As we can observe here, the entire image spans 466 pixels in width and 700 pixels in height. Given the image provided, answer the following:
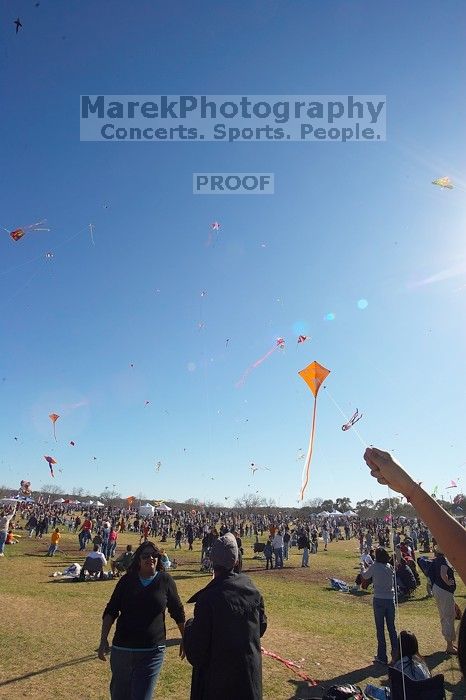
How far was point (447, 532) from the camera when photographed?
5.47 ft

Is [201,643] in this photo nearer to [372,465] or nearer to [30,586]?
[372,465]

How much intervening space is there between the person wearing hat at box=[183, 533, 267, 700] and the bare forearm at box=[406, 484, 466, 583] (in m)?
1.99

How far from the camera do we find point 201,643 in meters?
3.07

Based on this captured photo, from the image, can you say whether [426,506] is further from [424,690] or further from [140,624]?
[424,690]

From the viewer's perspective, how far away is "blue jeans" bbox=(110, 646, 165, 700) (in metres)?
4.02

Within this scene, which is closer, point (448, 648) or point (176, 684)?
point (176, 684)

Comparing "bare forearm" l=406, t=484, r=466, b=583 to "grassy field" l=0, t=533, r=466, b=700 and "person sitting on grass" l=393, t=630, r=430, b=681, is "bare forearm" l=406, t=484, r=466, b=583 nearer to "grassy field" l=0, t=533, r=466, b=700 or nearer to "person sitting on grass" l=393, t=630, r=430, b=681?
"person sitting on grass" l=393, t=630, r=430, b=681

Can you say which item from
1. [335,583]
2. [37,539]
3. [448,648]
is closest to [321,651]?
[448,648]

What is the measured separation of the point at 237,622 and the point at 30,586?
43.9 feet

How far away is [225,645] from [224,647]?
0.6 inches

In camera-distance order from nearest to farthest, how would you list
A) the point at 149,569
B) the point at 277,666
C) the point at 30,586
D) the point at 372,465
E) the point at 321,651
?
the point at 372,465
the point at 149,569
the point at 277,666
the point at 321,651
the point at 30,586

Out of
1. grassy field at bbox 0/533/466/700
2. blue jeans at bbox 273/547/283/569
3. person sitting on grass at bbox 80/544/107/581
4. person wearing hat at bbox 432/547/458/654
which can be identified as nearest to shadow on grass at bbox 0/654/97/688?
grassy field at bbox 0/533/466/700

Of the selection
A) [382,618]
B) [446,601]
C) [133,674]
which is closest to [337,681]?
[382,618]

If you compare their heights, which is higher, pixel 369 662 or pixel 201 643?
pixel 201 643
